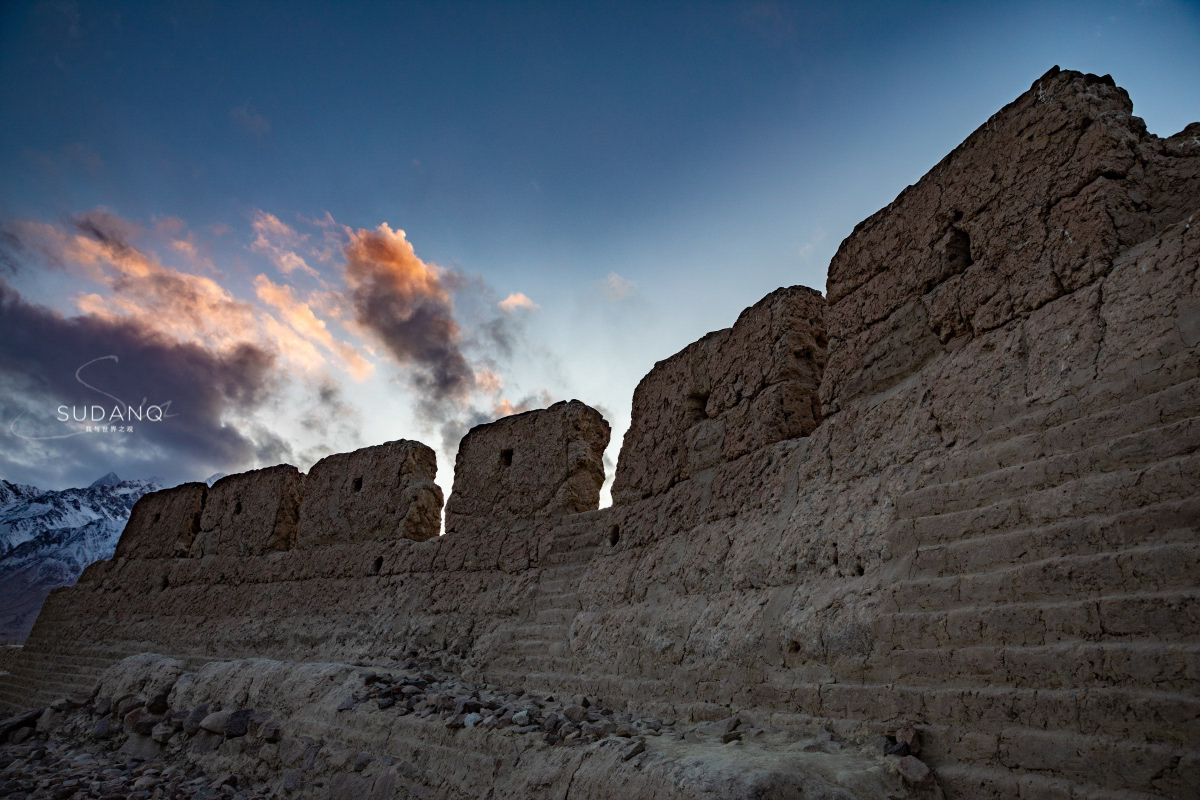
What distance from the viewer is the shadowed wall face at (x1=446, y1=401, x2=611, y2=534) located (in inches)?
268

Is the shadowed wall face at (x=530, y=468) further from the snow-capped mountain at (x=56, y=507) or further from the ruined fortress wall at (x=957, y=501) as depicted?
the snow-capped mountain at (x=56, y=507)

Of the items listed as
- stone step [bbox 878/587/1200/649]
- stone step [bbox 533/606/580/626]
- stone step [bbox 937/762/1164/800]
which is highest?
stone step [bbox 533/606/580/626]

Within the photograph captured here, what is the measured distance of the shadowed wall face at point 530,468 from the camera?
6.81m

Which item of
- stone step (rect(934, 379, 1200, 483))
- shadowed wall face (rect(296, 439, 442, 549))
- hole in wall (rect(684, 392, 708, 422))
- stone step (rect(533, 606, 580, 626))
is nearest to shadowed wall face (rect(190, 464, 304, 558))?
shadowed wall face (rect(296, 439, 442, 549))

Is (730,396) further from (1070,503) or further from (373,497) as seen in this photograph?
(373,497)

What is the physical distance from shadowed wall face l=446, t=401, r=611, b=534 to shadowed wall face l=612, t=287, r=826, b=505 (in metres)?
0.71

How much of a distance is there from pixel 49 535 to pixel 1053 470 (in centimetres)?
7503

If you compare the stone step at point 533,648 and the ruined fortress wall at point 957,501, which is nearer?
the ruined fortress wall at point 957,501

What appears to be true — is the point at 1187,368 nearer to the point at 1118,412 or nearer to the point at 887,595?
the point at 1118,412

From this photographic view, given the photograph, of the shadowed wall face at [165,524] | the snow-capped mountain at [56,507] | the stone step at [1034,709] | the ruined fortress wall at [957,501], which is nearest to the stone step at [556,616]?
the ruined fortress wall at [957,501]

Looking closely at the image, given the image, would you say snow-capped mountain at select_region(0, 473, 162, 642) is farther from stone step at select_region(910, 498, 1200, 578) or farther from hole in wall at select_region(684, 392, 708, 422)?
stone step at select_region(910, 498, 1200, 578)

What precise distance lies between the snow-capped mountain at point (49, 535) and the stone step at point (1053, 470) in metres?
49.2

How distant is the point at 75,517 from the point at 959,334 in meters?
79.9

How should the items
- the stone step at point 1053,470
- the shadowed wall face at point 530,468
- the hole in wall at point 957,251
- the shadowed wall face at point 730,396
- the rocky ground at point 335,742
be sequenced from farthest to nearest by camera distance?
the shadowed wall face at point 530,468
the shadowed wall face at point 730,396
the hole in wall at point 957,251
the rocky ground at point 335,742
the stone step at point 1053,470
